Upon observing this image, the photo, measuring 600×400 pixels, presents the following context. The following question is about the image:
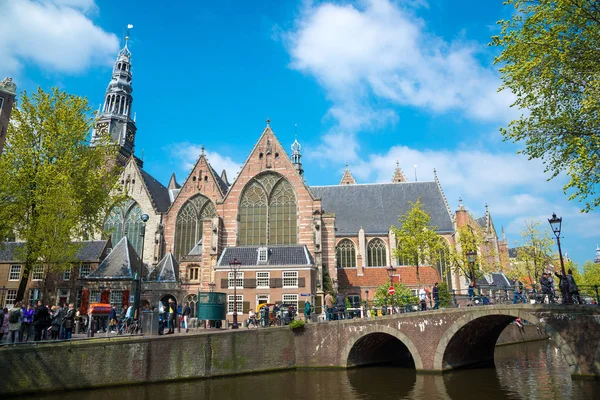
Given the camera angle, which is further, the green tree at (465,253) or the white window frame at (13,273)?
the green tree at (465,253)

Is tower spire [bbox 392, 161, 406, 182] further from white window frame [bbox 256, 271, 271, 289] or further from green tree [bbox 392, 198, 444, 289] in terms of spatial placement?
white window frame [bbox 256, 271, 271, 289]

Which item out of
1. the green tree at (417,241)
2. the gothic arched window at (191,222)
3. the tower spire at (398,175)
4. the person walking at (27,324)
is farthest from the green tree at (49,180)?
the tower spire at (398,175)

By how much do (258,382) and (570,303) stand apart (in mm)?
14301

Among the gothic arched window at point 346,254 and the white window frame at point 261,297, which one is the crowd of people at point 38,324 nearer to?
the white window frame at point 261,297

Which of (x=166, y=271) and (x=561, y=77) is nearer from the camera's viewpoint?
(x=561, y=77)

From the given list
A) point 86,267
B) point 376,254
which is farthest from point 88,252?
point 376,254

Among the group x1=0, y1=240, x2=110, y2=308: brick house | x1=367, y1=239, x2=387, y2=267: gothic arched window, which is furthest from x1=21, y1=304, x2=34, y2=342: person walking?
x1=367, y1=239, x2=387, y2=267: gothic arched window

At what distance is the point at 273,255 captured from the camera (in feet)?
116

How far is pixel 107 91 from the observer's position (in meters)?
56.2

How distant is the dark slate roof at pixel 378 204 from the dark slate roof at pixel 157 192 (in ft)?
58.4

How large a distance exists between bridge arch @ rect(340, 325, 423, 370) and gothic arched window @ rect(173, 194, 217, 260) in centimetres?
2262

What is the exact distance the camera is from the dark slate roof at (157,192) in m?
45.8

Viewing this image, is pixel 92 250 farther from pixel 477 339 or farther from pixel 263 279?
pixel 477 339

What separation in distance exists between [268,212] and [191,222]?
906cm
